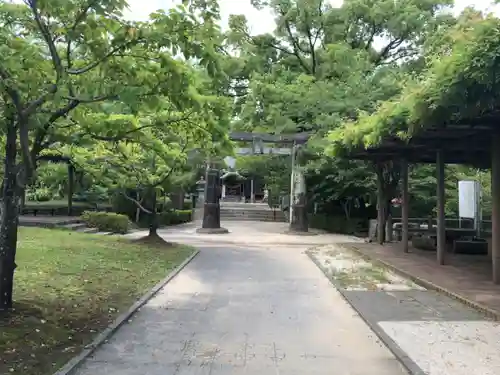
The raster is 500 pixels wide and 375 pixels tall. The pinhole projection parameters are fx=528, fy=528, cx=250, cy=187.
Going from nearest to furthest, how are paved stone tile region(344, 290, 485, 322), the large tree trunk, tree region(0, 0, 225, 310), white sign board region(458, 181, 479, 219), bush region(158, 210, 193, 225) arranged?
1. tree region(0, 0, 225, 310)
2. the large tree trunk
3. paved stone tile region(344, 290, 485, 322)
4. white sign board region(458, 181, 479, 219)
5. bush region(158, 210, 193, 225)

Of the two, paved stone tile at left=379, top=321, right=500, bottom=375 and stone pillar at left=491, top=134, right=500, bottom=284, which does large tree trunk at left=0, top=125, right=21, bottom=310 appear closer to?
paved stone tile at left=379, top=321, right=500, bottom=375

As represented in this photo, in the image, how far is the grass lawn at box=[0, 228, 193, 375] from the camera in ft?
17.9

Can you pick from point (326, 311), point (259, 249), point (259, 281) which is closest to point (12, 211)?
point (326, 311)

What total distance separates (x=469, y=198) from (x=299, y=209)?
418 inches

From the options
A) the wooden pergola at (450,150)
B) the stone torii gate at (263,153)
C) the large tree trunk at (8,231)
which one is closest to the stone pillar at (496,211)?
the wooden pergola at (450,150)

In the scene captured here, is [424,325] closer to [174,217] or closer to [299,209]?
[299,209]

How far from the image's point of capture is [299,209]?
26.4 m

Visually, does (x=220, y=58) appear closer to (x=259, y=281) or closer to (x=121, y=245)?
(x=259, y=281)

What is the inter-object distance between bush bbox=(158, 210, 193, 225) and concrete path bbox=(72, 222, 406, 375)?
746 inches

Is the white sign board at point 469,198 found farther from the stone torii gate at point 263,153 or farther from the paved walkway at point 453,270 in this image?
the stone torii gate at point 263,153

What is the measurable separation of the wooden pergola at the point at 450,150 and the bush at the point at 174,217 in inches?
621

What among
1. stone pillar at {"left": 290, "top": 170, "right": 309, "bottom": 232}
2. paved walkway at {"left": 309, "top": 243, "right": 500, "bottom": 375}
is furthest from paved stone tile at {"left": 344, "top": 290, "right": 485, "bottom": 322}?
stone pillar at {"left": 290, "top": 170, "right": 309, "bottom": 232}

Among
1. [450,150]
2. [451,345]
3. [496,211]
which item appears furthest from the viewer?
[450,150]

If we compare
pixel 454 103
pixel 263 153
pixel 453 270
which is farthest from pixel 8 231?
pixel 263 153
